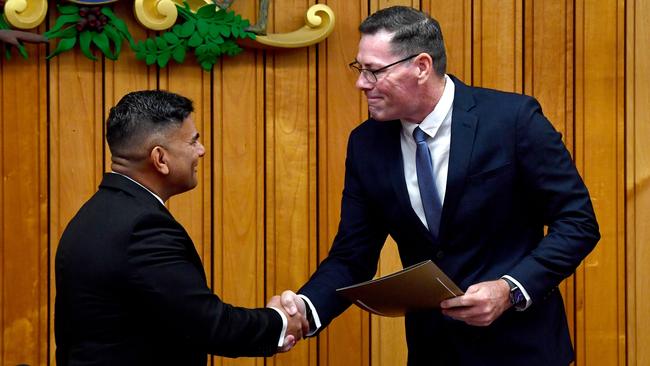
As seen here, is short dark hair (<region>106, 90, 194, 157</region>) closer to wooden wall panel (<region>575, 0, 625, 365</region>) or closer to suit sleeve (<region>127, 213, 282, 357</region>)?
suit sleeve (<region>127, 213, 282, 357</region>)

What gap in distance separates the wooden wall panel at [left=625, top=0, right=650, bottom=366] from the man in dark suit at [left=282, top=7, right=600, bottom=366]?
140 centimetres

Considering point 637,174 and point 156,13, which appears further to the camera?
point 637,174

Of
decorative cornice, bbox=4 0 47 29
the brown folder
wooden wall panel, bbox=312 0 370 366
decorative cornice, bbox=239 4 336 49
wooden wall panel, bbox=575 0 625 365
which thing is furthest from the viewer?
wooden wall panel, bbox=575 0 625 365

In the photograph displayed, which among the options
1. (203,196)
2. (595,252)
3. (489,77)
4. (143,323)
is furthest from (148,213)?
(595,252)

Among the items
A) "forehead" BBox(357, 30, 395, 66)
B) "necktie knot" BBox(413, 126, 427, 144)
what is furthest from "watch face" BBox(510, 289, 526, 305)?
"forehead" BBox(357, 30, 395, 66)

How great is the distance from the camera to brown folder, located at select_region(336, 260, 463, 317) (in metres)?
2.40

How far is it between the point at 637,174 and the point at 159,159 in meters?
2.30

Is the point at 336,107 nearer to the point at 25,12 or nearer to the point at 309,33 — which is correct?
the point at 309,33

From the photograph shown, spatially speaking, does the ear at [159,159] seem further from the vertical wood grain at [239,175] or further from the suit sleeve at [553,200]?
the vertical wood grain at [239,175]

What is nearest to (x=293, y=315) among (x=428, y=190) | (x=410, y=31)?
(x=428, y=190)

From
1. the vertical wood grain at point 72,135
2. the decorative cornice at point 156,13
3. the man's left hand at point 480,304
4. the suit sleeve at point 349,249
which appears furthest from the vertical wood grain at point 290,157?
the man's left hand at point 480,304

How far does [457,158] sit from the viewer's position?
2676 mm

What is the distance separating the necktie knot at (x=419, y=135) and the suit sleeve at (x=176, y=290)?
2.36 feet

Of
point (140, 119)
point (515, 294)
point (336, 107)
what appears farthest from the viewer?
point (336, 107)
